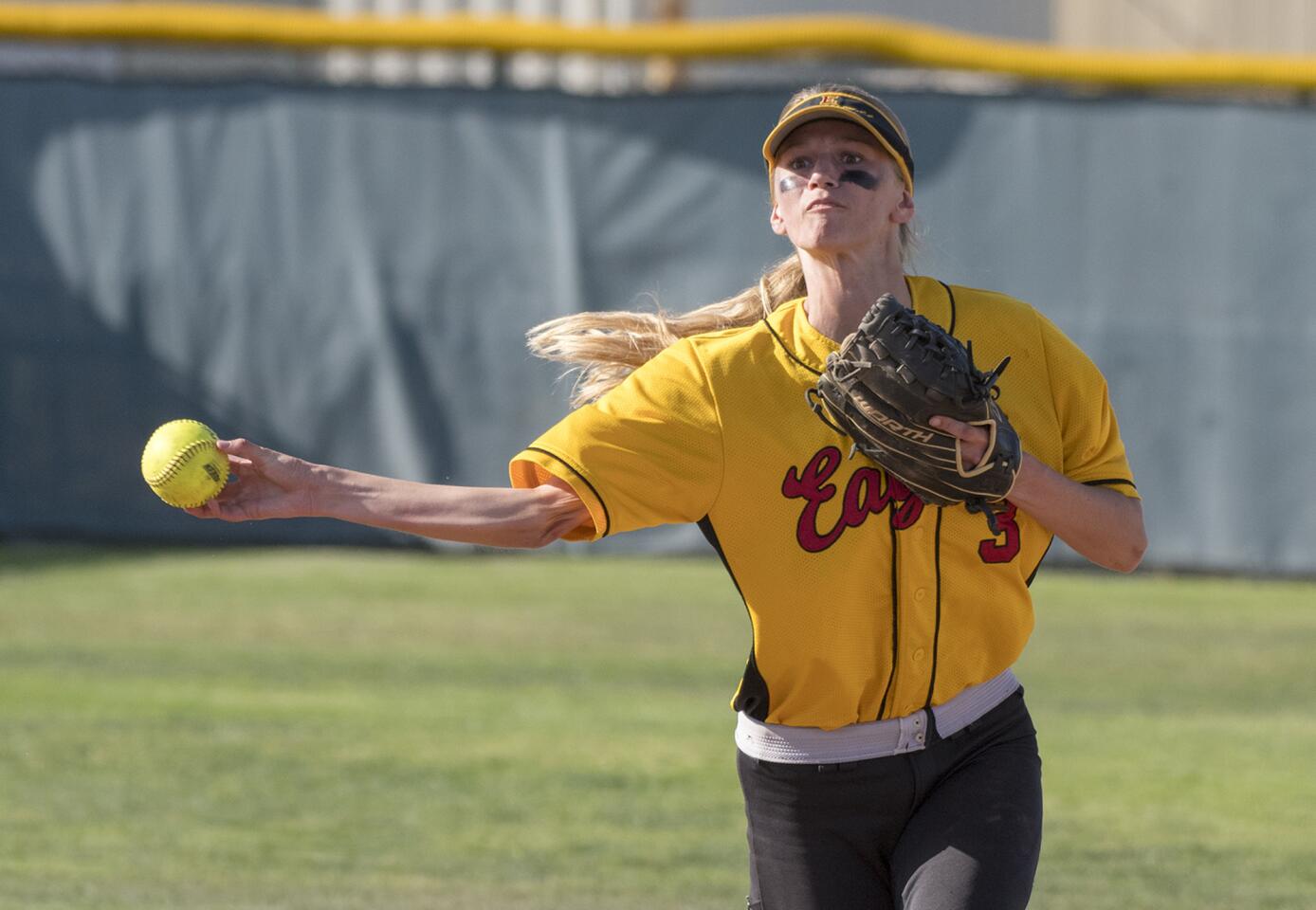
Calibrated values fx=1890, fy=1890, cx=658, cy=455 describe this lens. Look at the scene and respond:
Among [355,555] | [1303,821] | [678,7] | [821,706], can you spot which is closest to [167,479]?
[821,706]

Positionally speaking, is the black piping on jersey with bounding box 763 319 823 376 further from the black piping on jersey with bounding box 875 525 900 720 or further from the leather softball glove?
the black piping on jersey with bounding box 875 525 900 720

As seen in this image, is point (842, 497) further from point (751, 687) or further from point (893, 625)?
point (751, 687)

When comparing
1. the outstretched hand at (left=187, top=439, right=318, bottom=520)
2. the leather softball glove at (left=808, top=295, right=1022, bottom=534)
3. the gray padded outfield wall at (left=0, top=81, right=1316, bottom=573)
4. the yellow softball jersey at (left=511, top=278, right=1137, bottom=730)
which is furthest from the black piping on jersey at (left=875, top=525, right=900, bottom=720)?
the gray padded outfield wall at (left=0, top=81, right=1316, bottom=573)

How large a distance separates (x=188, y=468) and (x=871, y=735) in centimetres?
123

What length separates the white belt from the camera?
321 cm

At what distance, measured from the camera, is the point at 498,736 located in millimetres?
7035

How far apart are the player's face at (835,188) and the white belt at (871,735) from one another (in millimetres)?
807

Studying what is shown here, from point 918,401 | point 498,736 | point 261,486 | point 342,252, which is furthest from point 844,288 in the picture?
point 342,252

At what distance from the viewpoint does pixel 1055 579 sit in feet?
33.9

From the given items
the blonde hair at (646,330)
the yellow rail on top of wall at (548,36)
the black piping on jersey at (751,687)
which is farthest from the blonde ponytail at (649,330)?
the yellow rail on top of wall at (548,36)

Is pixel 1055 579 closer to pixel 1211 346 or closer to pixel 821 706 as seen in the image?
pixel 1211 346

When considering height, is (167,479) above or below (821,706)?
above

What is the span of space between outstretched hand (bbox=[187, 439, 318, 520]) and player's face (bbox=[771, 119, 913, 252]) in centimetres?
92

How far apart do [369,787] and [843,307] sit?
11.5ft
